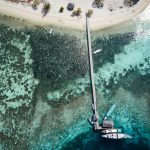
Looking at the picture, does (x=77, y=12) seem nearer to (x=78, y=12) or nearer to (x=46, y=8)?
(x=78, y=12)

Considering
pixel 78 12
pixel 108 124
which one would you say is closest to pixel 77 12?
pixel 78 12

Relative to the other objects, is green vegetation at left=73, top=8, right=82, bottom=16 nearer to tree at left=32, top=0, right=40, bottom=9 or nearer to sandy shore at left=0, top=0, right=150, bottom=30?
sandy shore at left=0, top=0, right=150, bottom=30

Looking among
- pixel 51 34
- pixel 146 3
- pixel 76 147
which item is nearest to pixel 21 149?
pixel 76 147

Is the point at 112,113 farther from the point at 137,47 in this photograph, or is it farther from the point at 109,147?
the point at 137,47

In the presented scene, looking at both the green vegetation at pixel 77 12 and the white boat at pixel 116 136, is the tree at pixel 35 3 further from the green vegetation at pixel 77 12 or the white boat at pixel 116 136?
the white boat at pixel 116 136

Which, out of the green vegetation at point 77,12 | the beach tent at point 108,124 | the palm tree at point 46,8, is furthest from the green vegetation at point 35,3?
the beach tent at point 108,124
